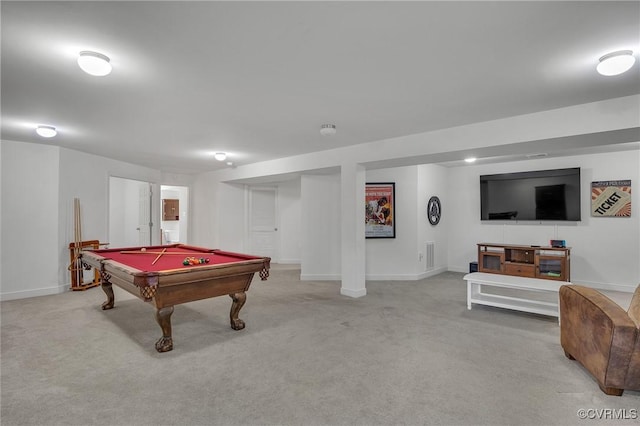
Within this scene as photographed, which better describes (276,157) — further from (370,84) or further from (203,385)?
(203,385)

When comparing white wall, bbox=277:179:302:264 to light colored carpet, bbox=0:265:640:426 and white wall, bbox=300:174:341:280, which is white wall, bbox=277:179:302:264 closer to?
white wall, bbox=300:174:341:280

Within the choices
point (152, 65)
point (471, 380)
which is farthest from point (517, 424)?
point (152, 65)

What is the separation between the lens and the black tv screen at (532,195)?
5.43 meters

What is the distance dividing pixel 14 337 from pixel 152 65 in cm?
299

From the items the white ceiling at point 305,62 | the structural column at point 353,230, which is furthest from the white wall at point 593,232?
the white ceiling at point 305,62

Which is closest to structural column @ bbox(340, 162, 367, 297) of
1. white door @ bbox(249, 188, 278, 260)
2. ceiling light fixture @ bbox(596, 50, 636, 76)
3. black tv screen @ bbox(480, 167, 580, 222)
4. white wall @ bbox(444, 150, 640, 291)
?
ceiling light fixture @ bbox(596, 50, 636, 76)

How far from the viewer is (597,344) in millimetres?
2211

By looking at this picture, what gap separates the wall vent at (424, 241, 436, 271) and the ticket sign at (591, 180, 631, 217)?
8.53 feet

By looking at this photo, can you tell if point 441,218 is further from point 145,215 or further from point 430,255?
point 145,215

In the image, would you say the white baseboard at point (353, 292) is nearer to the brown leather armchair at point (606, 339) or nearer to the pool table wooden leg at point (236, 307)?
the pool table wooden leg at point (236, 307)

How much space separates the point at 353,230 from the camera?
4.76 m

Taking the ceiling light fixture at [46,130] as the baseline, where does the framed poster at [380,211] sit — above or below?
below

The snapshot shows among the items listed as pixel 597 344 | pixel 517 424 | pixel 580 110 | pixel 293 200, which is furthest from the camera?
pixel 293 200

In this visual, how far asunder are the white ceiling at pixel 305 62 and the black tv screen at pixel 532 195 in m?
3.16
